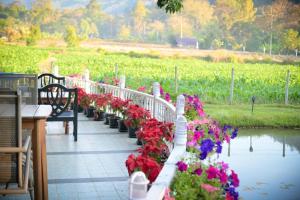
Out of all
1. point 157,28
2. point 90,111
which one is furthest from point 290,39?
point 90,111

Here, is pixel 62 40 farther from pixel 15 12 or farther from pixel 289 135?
pixel 289 135

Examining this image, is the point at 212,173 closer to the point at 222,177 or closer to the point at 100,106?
the point at 222,177

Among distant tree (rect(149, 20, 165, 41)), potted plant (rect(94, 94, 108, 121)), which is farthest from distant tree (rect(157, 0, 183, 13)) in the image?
distant tree (rect(149, 20, 165, 41))

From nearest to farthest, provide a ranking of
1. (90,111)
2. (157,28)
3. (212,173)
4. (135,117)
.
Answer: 1. (212,173)
2. (135,117)
3. (90,111)
4. (157,28)

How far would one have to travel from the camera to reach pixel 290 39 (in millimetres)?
24156

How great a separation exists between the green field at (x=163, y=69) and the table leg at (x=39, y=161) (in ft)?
51.6

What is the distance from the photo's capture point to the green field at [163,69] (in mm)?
20344

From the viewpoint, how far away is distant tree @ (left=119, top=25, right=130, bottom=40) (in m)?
25.6

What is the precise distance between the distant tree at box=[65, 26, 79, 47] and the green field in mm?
427

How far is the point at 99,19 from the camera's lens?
85.0 feet

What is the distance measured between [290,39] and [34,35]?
42.2ft

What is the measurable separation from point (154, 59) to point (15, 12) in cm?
733

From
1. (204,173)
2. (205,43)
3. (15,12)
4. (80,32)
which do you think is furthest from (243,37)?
(204,173)

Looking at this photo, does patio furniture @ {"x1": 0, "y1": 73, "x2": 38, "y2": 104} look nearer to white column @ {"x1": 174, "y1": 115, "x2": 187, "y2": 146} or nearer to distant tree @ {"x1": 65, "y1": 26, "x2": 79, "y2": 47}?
white column @ {"x1": 174, "y1": 115, "x2": 187, "y2": 146}
